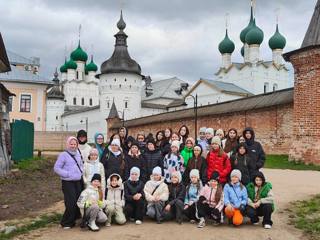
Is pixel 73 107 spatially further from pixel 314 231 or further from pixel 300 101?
pixel 314 231

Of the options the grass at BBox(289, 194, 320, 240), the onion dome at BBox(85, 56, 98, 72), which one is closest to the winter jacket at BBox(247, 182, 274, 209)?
the grass at BBox(289, 194, 320, 240)

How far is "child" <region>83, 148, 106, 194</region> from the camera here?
6.27 meters

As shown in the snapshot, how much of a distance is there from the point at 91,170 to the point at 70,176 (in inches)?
13.4

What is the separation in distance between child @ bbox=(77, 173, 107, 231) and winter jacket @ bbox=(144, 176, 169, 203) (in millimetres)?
668

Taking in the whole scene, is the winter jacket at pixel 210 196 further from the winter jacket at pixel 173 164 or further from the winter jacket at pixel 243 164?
the winter jacket at pixel 173 164

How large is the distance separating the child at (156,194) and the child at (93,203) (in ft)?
2.24

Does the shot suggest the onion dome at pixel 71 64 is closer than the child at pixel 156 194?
No

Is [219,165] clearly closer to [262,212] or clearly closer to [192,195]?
[192,195]

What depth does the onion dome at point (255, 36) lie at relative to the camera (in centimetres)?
4609

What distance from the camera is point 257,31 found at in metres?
46.2

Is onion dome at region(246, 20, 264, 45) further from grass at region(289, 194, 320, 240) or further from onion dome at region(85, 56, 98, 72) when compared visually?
grass at region(289, 194, 320, 240)

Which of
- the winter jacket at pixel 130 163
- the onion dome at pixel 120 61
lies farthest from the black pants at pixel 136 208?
the onion dome at pixel 120 61

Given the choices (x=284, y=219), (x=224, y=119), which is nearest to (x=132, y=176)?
(x=284, y=219)

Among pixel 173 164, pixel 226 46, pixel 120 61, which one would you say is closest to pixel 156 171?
pixel 173 164
